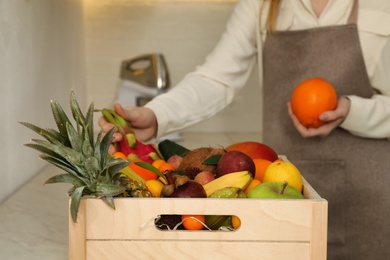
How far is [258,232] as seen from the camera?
35.7 inches

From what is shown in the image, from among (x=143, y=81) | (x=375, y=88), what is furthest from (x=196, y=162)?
(x=143, y=81)

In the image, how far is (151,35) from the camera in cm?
309

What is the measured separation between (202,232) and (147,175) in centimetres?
22

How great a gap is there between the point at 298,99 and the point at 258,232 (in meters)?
0.60

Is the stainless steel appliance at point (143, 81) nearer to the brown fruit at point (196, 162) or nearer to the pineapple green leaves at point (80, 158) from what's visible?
the brown fruit at point (196, 162)

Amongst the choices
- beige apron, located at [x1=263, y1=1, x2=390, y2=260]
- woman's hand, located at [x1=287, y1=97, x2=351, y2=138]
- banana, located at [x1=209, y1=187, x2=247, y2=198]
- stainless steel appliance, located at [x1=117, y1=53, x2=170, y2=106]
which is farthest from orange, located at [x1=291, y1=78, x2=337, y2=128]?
stainless steel appliance, located at [x1=117, y1=53, x2=170, y2=106]

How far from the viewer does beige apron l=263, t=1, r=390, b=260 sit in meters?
1.63

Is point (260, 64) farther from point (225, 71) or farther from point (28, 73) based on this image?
point (28, 73)

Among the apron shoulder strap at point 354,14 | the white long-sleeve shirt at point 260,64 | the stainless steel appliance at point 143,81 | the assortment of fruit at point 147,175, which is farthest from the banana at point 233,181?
the stainless steel appliance at point 143,81

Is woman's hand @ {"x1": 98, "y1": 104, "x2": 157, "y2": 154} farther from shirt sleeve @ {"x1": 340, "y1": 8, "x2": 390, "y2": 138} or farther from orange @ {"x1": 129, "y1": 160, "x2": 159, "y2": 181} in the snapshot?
shirt sleeve @ {"x1": 340, "y1": 8, "x2": 390, "y2": 138}

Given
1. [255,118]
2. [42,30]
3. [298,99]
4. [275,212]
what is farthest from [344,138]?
[255,118]

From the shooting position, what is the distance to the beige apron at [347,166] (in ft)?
5.35

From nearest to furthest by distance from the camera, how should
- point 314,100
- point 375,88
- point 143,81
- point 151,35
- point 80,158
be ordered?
point 80,158 < point 314,100 < point 375,88 < point 143,81 < point 151,35

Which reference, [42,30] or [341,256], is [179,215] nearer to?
[341,256]
